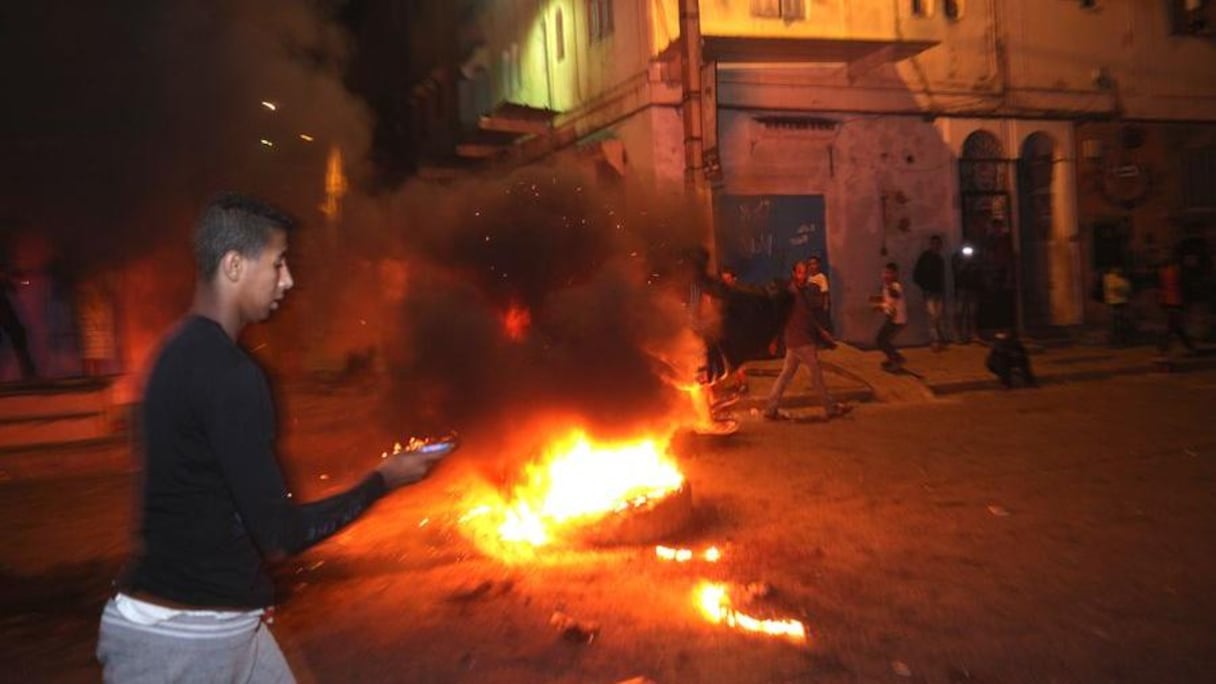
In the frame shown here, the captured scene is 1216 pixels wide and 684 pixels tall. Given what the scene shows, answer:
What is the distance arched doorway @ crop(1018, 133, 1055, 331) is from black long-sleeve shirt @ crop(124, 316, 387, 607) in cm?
1582

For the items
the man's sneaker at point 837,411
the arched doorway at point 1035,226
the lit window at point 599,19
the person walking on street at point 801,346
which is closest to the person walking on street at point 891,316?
the man's sneaker at point 837,411

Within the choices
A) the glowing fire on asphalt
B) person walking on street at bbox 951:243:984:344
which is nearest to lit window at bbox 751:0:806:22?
person walking on street at bbox 951:243:984:344

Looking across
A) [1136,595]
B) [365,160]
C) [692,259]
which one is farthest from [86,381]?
[1136,595]

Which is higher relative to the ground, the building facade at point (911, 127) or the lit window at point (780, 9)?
the lit window at point (780, 9)

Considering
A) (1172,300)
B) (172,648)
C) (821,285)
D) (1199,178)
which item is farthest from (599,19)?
(172,648)

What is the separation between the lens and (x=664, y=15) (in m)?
12.8

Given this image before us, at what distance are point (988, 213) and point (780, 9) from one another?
212 inches

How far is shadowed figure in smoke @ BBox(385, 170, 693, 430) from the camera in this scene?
5711 mm

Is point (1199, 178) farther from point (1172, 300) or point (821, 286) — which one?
point (821, 286)

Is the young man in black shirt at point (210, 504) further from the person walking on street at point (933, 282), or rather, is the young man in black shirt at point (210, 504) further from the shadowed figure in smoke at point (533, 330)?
the person walking on street at point (933, 282)

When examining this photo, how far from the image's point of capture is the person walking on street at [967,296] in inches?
525

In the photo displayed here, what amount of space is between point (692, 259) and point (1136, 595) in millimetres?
4930

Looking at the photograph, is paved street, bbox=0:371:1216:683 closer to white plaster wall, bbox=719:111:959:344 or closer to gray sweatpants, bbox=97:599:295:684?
gray sweatpants, bbox=97:599:295:684

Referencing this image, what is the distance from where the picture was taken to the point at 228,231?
5.90 feet
